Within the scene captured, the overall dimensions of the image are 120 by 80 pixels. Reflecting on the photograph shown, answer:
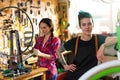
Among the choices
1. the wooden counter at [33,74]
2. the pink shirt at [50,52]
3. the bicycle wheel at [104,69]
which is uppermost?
the bicycle wheel at [104,69]

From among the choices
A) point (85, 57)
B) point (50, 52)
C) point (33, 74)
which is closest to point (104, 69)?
point (85, 57)

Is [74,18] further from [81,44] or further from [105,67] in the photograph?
[105,67]

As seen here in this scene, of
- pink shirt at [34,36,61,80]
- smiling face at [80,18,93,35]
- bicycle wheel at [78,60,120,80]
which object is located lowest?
pink shirt at [34,36,61,80]

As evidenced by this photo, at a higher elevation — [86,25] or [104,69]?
[86,25]

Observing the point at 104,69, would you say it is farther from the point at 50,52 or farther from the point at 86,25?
the point at 50,52

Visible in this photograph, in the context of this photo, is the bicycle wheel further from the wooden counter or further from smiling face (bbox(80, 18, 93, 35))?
the wooden counter

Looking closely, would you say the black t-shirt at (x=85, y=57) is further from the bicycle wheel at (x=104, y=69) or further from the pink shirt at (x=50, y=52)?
the bicycle wheel at (x=104, y=69)

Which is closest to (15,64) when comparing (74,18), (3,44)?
(3,44)

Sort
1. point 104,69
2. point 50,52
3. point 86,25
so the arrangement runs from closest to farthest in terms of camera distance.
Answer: point 104,69 < point 86,25 < point 50,52

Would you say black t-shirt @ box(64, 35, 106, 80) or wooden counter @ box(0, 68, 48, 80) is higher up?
black t-shirt @ box(64, 35, 106, 80)

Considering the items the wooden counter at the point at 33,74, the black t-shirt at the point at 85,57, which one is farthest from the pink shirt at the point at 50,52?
the black t-shirt at the point at 85,57

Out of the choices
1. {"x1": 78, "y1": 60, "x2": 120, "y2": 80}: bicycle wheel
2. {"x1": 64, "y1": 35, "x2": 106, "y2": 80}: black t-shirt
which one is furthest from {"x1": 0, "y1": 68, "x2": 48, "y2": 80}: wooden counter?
{"x1": 78, "y1": 60, "x2": 120, "y2": 80}: bicycle wheel

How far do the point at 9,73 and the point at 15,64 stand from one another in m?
0.14

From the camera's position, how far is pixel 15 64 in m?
2.43
